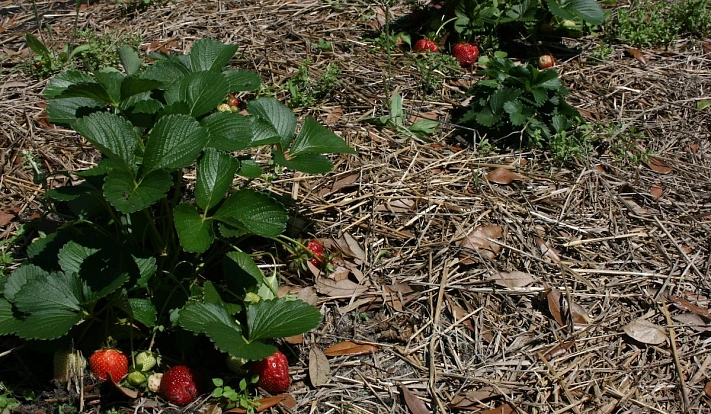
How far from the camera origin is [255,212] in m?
1.99

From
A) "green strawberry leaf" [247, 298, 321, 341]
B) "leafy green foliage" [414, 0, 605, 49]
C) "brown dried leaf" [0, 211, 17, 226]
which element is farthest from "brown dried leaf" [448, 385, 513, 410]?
"leafy green foliage" [414, 0, 605, 49]

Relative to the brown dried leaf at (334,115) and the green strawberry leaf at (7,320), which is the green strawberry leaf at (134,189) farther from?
the brown dried leaf at (334,115)

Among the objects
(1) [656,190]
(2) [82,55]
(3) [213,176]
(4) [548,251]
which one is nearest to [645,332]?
(4) [548,251]

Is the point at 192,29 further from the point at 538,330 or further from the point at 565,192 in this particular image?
the point at 538,330

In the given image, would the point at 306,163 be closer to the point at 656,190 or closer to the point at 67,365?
the point at 67,365

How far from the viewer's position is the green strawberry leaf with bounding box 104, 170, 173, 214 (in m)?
1.74

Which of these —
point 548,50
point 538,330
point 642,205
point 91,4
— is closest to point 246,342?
point 538,330

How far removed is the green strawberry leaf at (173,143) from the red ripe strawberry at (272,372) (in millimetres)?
612

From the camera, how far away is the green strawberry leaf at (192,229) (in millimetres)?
1831

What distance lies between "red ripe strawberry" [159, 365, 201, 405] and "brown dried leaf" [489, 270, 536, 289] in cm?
104

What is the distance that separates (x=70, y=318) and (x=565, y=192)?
185cm

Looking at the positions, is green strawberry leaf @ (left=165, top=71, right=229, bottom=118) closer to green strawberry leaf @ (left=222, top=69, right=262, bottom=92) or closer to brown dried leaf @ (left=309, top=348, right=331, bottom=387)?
green strawberry leaf @ (left=222, top=69, right=262, bottom=92)

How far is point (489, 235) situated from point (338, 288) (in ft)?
1.95

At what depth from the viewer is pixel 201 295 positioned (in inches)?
83.7
